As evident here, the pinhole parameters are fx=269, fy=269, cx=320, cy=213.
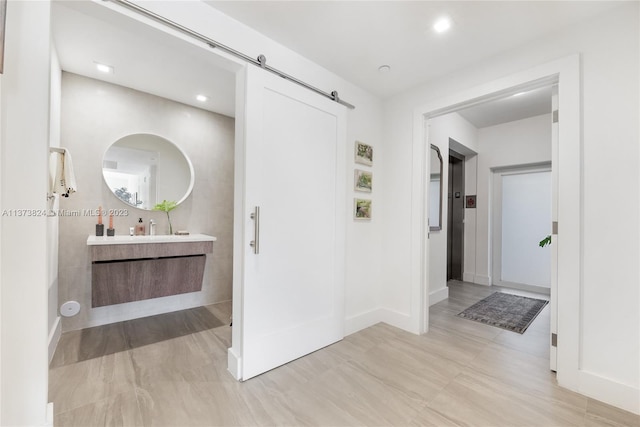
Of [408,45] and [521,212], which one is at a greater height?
[408,45]

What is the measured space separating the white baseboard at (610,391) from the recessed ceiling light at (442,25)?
2523 millimetres

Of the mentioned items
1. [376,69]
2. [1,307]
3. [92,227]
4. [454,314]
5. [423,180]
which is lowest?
[454,314]

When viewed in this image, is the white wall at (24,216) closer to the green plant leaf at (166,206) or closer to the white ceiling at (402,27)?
the white ceiling at (402,27)

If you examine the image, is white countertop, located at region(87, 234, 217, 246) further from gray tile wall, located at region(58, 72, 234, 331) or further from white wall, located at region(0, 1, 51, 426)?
white wall, located at region(0, 1, 51, 426)

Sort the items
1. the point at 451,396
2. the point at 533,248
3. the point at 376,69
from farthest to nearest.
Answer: the point at 533,248
the point at 376,69
the point at 451,396

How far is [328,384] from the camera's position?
1.84 m

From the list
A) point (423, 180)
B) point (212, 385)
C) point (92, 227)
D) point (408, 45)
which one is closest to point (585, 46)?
point (408, 45)

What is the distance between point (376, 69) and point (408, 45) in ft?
1.30

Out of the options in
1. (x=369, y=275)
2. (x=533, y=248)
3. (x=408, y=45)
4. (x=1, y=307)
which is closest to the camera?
(x=1, y=307)

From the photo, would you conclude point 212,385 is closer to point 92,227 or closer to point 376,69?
point 92,227

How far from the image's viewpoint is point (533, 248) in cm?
438

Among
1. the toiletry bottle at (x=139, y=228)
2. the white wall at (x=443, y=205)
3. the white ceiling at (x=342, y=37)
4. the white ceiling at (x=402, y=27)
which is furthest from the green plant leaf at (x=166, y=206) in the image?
the white wall at (x=443, y=205)

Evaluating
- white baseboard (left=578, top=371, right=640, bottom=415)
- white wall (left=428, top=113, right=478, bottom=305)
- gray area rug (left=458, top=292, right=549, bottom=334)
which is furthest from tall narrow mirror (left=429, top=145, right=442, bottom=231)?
white baseboard (left=578, top=371, right=640, bottom=415)

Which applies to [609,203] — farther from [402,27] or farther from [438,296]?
[438,296]
